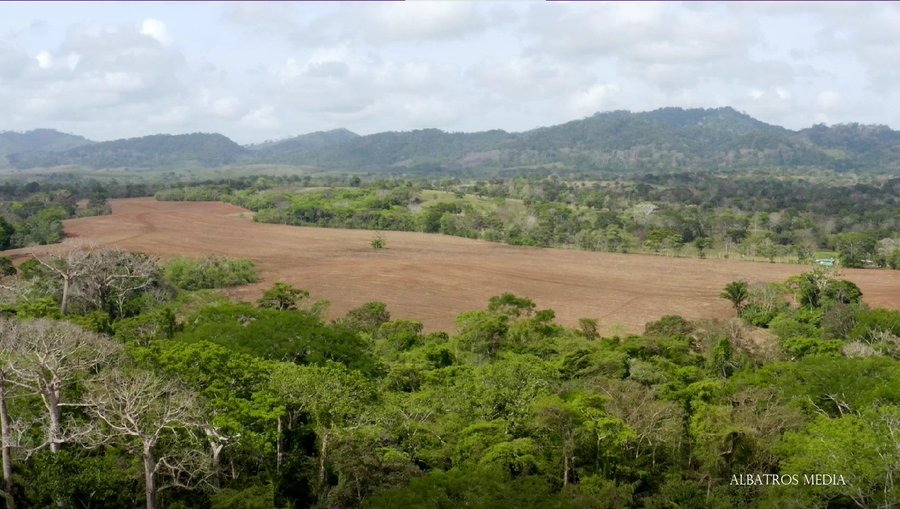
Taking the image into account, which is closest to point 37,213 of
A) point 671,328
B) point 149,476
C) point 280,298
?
point 280,298

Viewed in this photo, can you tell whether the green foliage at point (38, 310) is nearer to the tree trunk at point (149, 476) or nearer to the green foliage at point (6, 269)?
the tree trunk at point (149, 476)

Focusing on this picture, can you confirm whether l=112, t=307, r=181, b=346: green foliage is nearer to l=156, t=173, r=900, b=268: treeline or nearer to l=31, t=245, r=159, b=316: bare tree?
l=31, t=245, r=159, b=316: bare tree

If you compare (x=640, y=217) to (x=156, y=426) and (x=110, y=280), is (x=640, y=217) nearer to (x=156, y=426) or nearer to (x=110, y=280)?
(x=110, y=280)

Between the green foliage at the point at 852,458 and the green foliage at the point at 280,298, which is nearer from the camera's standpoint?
the green foliage at the point at 852,458

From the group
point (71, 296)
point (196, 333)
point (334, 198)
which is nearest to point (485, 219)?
point (334, 198)

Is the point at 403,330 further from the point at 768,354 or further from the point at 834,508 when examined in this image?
the point at 834,508

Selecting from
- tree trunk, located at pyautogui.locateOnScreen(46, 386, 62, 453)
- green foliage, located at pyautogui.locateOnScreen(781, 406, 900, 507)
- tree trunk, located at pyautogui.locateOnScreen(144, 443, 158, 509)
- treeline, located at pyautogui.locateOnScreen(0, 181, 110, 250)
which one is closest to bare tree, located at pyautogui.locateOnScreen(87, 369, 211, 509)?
tree trunk, located at pyautogui.locateOnScreen(144, 443, 158, 509)

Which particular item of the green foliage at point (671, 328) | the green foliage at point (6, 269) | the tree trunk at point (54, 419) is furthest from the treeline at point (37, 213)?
the green foliage at point (671, 328)
